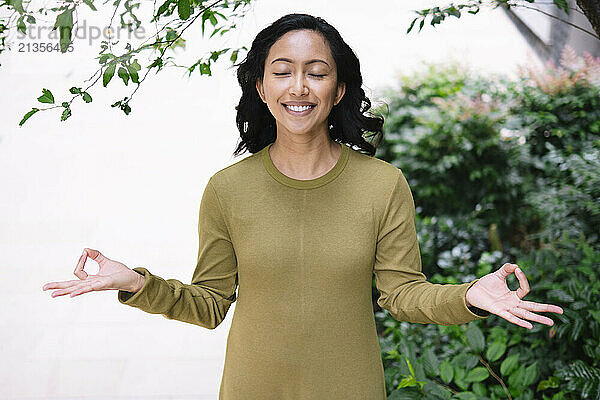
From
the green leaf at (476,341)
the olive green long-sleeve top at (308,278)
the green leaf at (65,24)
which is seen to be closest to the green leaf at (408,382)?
the green leaf at (476,341)

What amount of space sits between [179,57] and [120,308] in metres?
1.33

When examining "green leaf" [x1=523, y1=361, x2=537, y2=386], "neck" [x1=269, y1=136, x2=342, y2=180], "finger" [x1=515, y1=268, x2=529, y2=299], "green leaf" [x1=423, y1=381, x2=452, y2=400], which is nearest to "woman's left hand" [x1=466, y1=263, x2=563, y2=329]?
"finger" [x1=515, y1=268, x2=529, y2=299]

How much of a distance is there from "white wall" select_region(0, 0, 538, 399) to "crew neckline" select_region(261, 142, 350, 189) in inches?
85.2

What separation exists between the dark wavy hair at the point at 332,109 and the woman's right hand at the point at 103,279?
42 centimetres

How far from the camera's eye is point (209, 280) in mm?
1517

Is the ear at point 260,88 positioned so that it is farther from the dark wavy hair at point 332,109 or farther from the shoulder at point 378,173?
the shoulder at point 378,173

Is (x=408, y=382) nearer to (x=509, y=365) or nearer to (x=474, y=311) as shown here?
(x=509, y=365)

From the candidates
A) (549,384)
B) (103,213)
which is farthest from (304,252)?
(103,213)

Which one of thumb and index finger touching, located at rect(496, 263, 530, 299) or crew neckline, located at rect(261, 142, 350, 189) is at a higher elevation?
crew neckline, located at rect(261, 142, 350, 189)

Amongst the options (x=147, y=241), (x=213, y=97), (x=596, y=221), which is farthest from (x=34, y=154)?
(x=596, y=221)

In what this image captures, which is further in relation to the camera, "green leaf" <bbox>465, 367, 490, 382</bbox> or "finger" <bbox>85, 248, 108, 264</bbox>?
"green leaf" <bbox>465, 367, 490, 382</bbox>

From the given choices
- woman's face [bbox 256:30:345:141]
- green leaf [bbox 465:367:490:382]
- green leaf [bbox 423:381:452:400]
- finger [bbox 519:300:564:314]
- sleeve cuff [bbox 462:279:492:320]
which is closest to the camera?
finger [bbox 519:300:564:314]

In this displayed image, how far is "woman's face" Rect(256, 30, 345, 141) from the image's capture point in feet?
4.66

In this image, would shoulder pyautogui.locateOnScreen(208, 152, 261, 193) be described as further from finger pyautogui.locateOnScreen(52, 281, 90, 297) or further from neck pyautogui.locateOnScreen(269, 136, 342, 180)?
finger pyautogui.locateOnScreen(52, 281, 90, 297)
